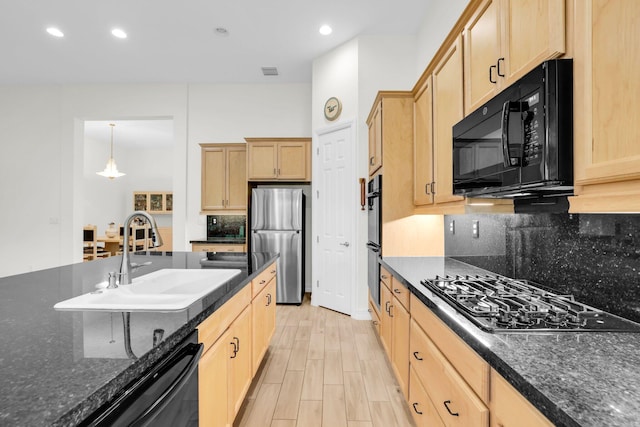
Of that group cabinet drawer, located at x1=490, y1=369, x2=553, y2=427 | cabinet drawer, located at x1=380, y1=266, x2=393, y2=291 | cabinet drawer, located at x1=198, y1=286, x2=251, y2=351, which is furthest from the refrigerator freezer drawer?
cabinet drawer, located at x1=490, y1=369, x2=553, y2=427

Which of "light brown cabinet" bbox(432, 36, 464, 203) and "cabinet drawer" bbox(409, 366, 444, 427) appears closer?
"cabinet drawer" bbox(409, 366, 444, 427)

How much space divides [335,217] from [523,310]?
2.99 metres

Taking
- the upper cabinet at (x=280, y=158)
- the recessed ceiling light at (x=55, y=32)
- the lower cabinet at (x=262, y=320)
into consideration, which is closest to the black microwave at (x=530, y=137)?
the lower cabinet at (x=262, y=320)

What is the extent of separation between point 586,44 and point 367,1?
2.93 meters

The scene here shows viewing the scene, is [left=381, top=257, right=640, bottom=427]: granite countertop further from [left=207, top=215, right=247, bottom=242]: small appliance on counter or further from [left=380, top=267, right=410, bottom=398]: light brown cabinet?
[left=207, top=215, right=247, bottom=242]: small appliance on counter

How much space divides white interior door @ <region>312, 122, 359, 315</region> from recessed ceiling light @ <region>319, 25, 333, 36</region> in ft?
3.58

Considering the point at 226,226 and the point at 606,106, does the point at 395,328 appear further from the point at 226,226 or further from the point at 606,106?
the point at 226,226

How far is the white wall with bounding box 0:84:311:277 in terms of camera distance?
520cm

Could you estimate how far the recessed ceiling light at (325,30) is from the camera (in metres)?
3.71

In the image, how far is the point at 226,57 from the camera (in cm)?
443

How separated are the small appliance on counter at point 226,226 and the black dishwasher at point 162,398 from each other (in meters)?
4.27

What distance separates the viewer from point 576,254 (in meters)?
1.28

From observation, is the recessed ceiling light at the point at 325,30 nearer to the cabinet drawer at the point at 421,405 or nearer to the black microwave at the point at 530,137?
the black microwave at the point at 530,137

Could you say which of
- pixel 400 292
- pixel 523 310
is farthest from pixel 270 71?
pixel 523 310
